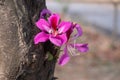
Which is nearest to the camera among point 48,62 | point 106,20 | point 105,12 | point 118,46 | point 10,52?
point 10,52

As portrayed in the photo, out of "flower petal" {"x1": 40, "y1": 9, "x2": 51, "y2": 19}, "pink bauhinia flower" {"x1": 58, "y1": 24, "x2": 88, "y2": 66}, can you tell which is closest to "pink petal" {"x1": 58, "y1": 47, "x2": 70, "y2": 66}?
"pink bauhinia flower" {"x1": 58, "y1": 24, "x2": 88, "y2": 66}

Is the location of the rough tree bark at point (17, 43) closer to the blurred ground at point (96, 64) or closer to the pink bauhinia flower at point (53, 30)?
the pink bauhinia flower at point (53, 30)

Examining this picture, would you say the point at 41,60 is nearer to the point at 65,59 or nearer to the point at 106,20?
the point at 65,59

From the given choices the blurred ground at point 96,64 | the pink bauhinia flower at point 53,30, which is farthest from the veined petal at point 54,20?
the blurred ground at point 96,64

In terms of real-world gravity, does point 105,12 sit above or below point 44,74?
above

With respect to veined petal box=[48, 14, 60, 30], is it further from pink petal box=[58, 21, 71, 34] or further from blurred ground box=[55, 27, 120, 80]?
blurred ground box=[55, 27, 120, 80]

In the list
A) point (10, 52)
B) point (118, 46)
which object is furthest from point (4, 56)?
point (118, 46)

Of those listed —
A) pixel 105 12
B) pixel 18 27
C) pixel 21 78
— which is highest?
pixel 105 12
